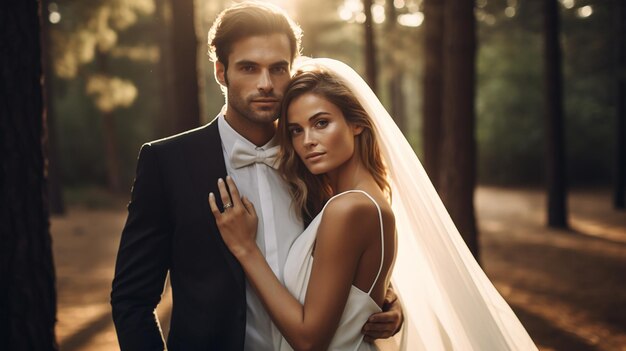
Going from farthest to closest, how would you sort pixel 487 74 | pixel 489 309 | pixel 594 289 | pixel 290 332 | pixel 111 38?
pixel 487 74, pixel 111 38, pixel 594 289, pixel 489 309, pixel 290 332

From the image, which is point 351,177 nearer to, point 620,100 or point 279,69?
point 279,69

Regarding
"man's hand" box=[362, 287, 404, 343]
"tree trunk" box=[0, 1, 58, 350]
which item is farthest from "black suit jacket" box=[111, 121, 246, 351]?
"tree trunk" box=[0, 1, 58, 350]

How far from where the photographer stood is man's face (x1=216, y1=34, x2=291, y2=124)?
284 centimetres

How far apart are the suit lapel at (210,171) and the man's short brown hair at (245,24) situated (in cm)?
43

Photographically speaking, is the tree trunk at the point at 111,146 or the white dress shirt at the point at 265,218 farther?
the tree trunk at the point at 111,146

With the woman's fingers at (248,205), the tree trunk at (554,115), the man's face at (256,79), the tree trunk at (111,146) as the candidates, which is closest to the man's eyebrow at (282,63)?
the man's face at (256,79)

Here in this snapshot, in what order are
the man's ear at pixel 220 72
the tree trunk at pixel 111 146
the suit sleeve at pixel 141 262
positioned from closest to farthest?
the suit sleeve at pixel 141 262
the man's ear at pixel 220 72
the tree trunk at pixel 111 146

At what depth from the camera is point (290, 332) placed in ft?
8.36

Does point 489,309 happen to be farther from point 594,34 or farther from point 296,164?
point 594,34

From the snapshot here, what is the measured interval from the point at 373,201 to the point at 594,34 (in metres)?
23.8

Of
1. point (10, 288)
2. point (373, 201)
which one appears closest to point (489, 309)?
point (373, 201)

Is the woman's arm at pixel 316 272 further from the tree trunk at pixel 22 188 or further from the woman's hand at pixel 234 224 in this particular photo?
the tree trunk at pixel 22 188

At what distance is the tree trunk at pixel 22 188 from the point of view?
3244mm

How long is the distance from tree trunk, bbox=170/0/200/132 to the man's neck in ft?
15.8
